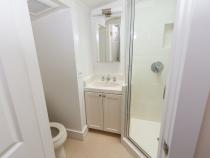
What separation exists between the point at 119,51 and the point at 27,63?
5.31ft

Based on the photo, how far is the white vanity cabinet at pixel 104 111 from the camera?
180 centimetres

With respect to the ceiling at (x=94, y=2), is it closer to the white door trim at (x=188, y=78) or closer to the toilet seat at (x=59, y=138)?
the white door trim at (x=188, y=78)

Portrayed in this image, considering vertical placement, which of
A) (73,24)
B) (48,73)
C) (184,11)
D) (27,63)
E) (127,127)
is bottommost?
(127,127)

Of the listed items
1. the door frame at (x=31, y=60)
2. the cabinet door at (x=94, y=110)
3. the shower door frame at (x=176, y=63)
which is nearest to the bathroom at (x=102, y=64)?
the cabinet door at (x=94, y=110)

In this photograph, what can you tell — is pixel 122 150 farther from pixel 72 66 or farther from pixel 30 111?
pixel 30 111

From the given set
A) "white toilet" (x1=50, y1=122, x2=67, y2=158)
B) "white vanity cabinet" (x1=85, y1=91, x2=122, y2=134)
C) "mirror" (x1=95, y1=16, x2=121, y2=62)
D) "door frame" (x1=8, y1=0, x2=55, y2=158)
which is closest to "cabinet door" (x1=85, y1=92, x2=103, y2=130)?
"white vanity cabinet" (x1=85, y1=91, x2=122, y2=134)

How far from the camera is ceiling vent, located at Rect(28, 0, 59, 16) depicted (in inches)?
52.3

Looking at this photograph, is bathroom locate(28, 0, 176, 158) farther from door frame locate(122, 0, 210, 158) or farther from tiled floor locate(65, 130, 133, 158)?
door frame locate(122, 0, 210, 158)

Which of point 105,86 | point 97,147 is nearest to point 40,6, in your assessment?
point 105,86

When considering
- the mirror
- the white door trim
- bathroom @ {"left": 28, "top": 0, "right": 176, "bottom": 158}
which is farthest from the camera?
the mirror

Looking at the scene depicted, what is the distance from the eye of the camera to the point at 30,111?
0.64 metres

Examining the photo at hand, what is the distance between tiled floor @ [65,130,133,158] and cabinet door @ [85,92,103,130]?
0.17 meters

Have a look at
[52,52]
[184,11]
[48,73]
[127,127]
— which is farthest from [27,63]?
[127,127]

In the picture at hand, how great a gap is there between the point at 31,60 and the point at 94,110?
146cm
